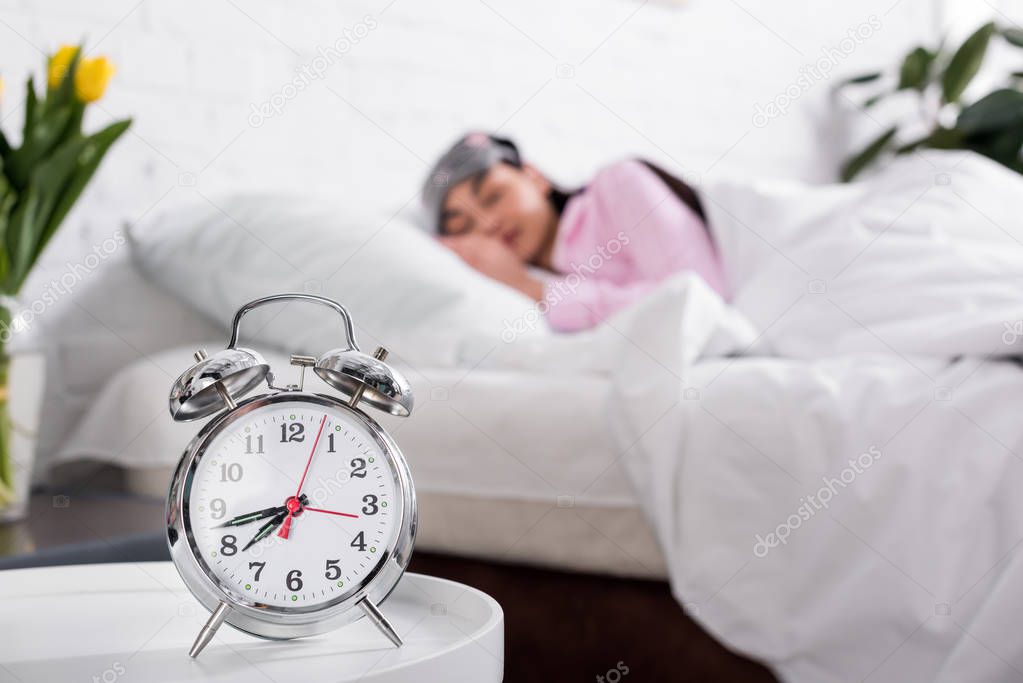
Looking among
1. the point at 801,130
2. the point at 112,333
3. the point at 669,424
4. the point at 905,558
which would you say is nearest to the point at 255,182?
the point at 112,333

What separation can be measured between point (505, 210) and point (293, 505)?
1.40 metres

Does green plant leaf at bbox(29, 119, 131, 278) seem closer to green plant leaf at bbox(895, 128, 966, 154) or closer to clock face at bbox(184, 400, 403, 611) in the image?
clock face at bbox(184, 400, 403, 611)

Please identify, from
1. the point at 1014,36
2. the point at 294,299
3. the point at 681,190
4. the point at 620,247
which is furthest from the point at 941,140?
the point at 294,299

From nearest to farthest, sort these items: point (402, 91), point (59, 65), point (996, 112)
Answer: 1. point (59, 65)
2. point (402, 91)
3. point (996, 112)

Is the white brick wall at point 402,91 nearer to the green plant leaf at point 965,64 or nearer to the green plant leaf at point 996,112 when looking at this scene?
the green plant leaf at point 965,64

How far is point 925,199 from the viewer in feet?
5.16

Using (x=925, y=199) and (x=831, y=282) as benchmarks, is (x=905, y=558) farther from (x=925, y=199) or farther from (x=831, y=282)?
(x=925, y=199)

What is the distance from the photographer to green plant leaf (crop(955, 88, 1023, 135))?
240cm

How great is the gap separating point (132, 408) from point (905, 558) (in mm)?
1133

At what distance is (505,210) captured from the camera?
2.01m

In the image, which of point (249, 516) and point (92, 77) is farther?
point (92, 77)

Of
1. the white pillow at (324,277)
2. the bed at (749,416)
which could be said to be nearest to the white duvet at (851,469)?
the bed at (749,416)

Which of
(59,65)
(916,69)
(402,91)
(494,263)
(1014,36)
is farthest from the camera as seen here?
(916,69)

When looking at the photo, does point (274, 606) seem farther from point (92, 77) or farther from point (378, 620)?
point (92, 77)
